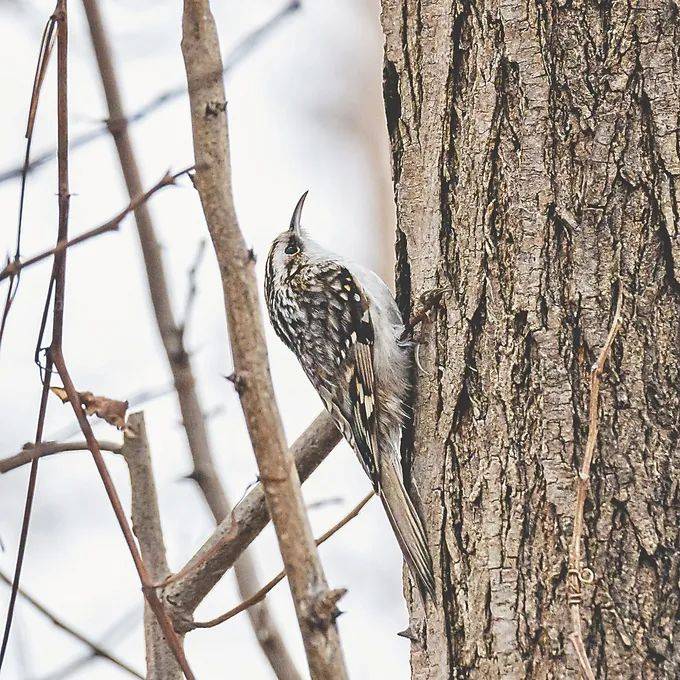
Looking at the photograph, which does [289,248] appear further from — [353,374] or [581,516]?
[581,516]

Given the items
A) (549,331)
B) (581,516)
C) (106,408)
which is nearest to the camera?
(581,516)

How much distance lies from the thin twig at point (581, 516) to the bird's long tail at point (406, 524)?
1.33 ft

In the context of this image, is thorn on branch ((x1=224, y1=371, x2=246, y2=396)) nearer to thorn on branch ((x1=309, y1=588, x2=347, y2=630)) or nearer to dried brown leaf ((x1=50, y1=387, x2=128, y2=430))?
thorn on branch ((x1=309, y1=588, x2=347, y2=630))

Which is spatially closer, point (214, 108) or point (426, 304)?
point (214, 108)

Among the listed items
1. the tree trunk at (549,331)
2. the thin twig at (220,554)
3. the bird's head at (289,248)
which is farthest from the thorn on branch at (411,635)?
the bird's head at (289,248)

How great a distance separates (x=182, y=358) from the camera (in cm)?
305

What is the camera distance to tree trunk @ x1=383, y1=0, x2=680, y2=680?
2.03 metres

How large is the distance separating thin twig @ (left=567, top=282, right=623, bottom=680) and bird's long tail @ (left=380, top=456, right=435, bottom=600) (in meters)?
0.41

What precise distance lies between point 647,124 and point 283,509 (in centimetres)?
123

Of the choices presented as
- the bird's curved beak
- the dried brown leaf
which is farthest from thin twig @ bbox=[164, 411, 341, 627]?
the bird's curved beak

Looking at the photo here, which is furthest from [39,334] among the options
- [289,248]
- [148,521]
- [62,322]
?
[289,248]

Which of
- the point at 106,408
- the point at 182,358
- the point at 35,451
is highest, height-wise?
the point at 182,358

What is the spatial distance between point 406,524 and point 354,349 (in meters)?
0.94

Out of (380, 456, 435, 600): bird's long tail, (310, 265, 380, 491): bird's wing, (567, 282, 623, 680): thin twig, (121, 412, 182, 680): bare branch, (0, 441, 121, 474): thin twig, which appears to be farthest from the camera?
(310, 265, 380, 491): bird's wing
